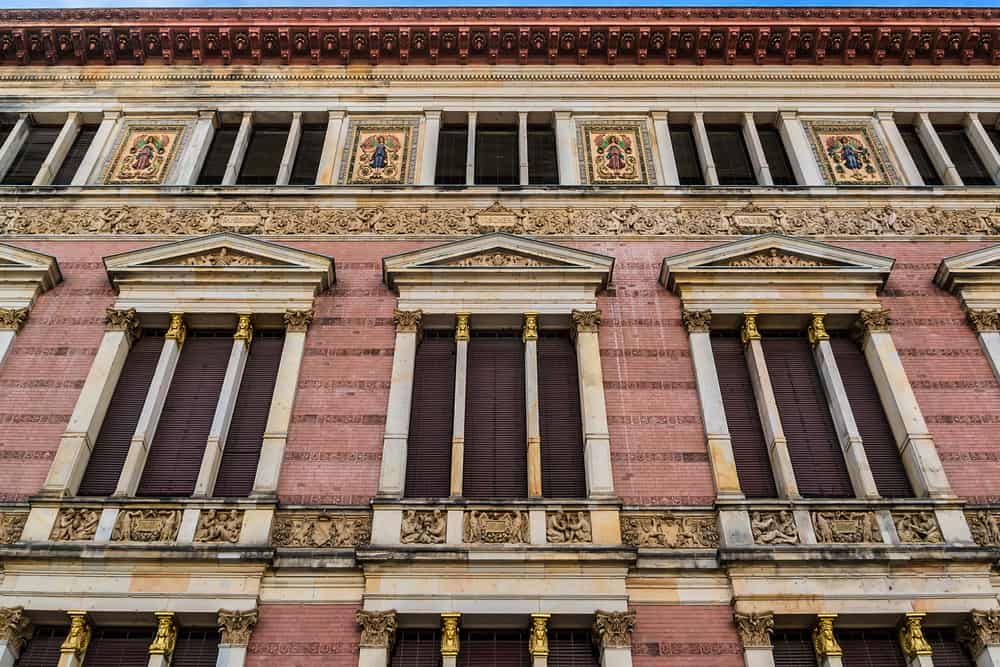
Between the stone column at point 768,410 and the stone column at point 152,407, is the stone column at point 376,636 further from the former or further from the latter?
the stone column at point 768,410

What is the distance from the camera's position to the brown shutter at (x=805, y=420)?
12758mm

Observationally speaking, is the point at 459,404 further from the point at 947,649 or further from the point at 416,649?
the point at 947,649

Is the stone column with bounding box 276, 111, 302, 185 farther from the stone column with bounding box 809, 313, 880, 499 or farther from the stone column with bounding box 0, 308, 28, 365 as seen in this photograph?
the stone column with bounding box 809, 313, 880, 499

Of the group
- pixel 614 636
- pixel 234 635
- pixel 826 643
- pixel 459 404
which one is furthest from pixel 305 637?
pixel 826 643

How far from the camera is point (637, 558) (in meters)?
11.4

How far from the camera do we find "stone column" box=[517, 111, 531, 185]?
16.9 m

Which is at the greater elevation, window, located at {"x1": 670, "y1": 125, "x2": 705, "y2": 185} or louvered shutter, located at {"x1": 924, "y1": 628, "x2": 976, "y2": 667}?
window, located at {"x1": 670, "y1": 125, "x2": 705, "y2": 185}

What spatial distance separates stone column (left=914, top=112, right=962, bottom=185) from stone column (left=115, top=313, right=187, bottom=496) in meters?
13.6

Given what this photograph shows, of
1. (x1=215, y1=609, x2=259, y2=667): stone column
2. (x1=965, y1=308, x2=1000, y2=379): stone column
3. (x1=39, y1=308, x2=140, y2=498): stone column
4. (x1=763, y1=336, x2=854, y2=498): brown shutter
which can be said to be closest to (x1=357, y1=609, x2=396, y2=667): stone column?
(x1=215, y1=609, x2=259, y2=667): stone column

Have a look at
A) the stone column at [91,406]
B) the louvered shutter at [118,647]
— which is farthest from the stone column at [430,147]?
the louvered shutter at [118,647]

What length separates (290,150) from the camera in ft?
56.9

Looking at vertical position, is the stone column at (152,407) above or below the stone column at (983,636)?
above

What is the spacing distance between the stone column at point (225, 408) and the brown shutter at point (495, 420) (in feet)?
11.2

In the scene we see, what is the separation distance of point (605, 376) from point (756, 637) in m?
4.31
